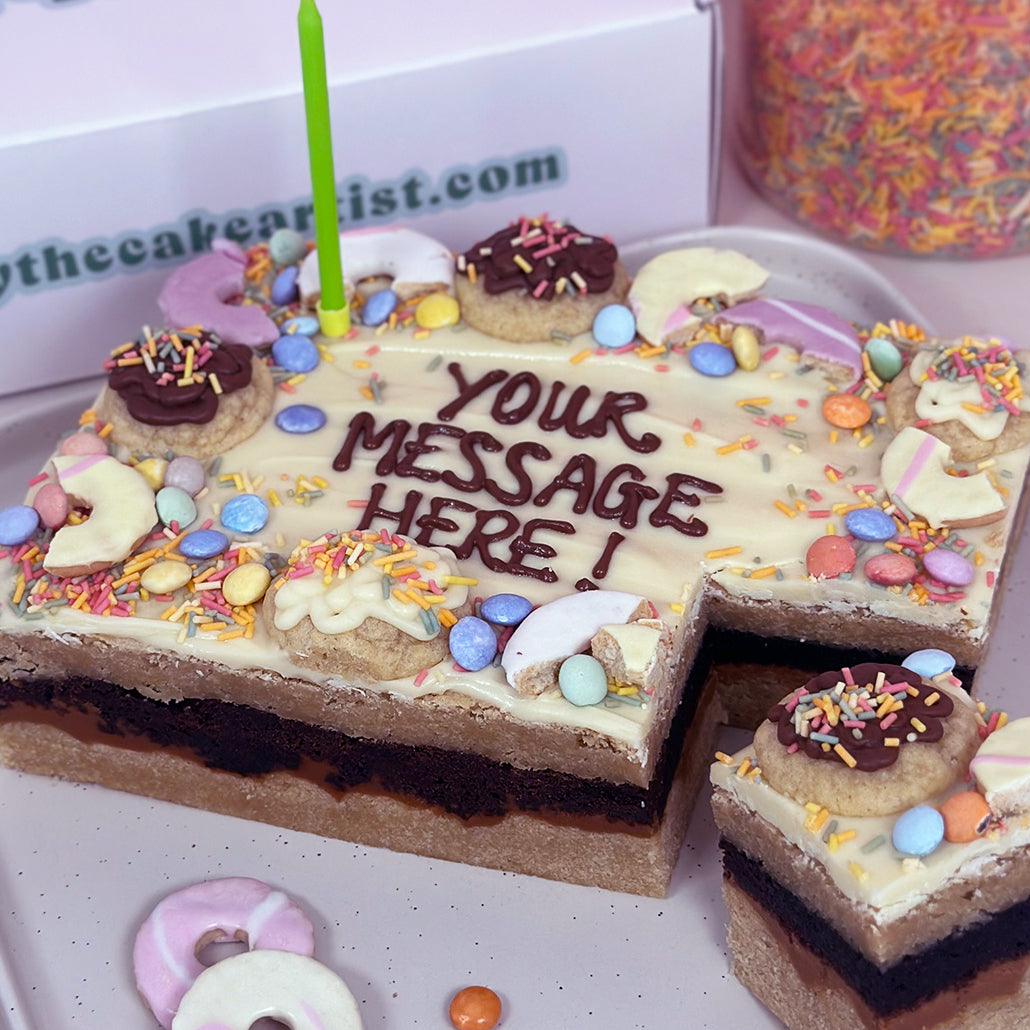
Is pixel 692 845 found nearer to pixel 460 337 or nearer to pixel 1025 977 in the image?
pixel 1025 977

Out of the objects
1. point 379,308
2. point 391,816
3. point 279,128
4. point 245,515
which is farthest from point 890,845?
point 279,128

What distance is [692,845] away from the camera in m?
2.86

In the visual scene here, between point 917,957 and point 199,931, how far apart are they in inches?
46.5

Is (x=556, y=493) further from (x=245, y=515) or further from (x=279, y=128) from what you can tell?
(x=279, y=128)

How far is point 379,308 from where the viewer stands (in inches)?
129

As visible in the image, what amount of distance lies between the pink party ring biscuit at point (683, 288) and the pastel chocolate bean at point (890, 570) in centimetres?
72

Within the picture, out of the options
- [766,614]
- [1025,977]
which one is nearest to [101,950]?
[766,614]

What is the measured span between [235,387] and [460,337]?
0.49 meters

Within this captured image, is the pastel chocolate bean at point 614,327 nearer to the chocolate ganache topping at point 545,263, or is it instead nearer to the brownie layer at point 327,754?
the chocolate ganache topping at point 545,263

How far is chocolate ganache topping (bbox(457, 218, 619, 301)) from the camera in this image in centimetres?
319

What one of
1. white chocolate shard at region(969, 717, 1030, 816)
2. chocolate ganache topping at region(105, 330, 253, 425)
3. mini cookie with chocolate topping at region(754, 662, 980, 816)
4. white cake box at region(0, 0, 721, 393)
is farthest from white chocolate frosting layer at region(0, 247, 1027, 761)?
white cake box at region(0, 0, 721, 393)

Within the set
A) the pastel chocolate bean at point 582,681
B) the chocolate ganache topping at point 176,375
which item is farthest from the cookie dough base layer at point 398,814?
the chocolate ganache topping at point 176,375

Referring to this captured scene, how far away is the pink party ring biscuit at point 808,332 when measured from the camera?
3082mm

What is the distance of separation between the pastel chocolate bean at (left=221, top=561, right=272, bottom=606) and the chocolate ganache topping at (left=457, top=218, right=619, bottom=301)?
830mm
